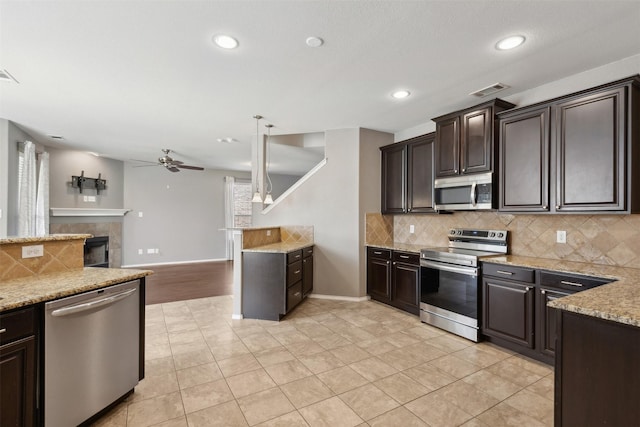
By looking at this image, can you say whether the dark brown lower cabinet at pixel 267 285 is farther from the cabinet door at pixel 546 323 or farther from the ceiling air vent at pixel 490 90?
the ceiling air vent at pixel 490 90

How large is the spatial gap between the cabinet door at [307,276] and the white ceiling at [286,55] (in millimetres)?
2087

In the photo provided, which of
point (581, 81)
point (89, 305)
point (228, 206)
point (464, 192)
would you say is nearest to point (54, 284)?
point (89, 305)

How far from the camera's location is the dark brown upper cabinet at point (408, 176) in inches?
157

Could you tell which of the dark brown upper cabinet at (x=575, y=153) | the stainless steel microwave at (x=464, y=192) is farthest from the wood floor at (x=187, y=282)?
the dark brown upper cabinet at (x=575, y=153)

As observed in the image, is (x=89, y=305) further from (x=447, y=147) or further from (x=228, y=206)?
(x=228, y=206)

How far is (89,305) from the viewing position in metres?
1.74

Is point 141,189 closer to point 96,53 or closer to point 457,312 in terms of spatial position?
point 96,53

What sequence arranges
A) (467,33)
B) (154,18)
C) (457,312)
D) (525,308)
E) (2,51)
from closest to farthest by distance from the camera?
(154,18) < (467,33) < (2,51) < (525,308) < (457,312)

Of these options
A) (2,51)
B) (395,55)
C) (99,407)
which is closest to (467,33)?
(395,55)

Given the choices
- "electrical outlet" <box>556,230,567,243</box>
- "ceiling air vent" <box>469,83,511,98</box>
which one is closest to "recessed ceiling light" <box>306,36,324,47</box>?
"ceiling air vent" <box>469,83,511,98</box>

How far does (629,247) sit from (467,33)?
225 centimetres

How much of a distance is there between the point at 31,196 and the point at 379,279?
5598 mm

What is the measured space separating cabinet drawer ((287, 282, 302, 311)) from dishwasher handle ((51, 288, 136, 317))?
1990 millimetres

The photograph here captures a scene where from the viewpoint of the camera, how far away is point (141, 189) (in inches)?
300
